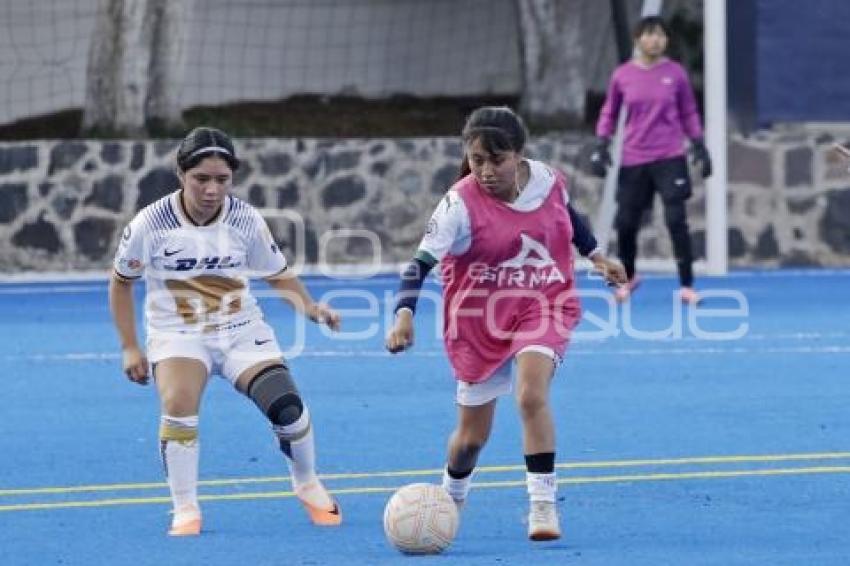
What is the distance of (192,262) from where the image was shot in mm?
9117

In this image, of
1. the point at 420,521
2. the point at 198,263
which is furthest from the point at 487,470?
the point at 420,521

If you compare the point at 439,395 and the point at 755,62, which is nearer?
the point at 439,395

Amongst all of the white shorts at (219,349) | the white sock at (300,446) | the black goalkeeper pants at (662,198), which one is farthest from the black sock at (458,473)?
the black goalkeeper pants at (662,198)

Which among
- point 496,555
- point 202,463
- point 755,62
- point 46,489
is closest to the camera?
point 496,555

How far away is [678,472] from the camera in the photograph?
10.1 metres

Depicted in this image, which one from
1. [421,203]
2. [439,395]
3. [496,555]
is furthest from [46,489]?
[421,203]

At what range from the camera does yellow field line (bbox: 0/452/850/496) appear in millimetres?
9941

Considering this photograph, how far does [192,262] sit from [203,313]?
0.67 ft

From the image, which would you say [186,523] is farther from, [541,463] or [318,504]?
[541,463]

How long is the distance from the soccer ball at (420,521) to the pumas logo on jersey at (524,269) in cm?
87

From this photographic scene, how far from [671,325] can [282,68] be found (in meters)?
7.69

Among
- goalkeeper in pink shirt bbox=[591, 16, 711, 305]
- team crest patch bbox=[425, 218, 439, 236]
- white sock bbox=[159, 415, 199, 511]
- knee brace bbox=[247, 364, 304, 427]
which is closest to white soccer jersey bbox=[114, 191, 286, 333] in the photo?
knee brace bbox=[247, 364, 304, 427]

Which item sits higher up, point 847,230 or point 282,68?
point 282,68

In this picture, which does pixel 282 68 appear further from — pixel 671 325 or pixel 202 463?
pixel 202 463
